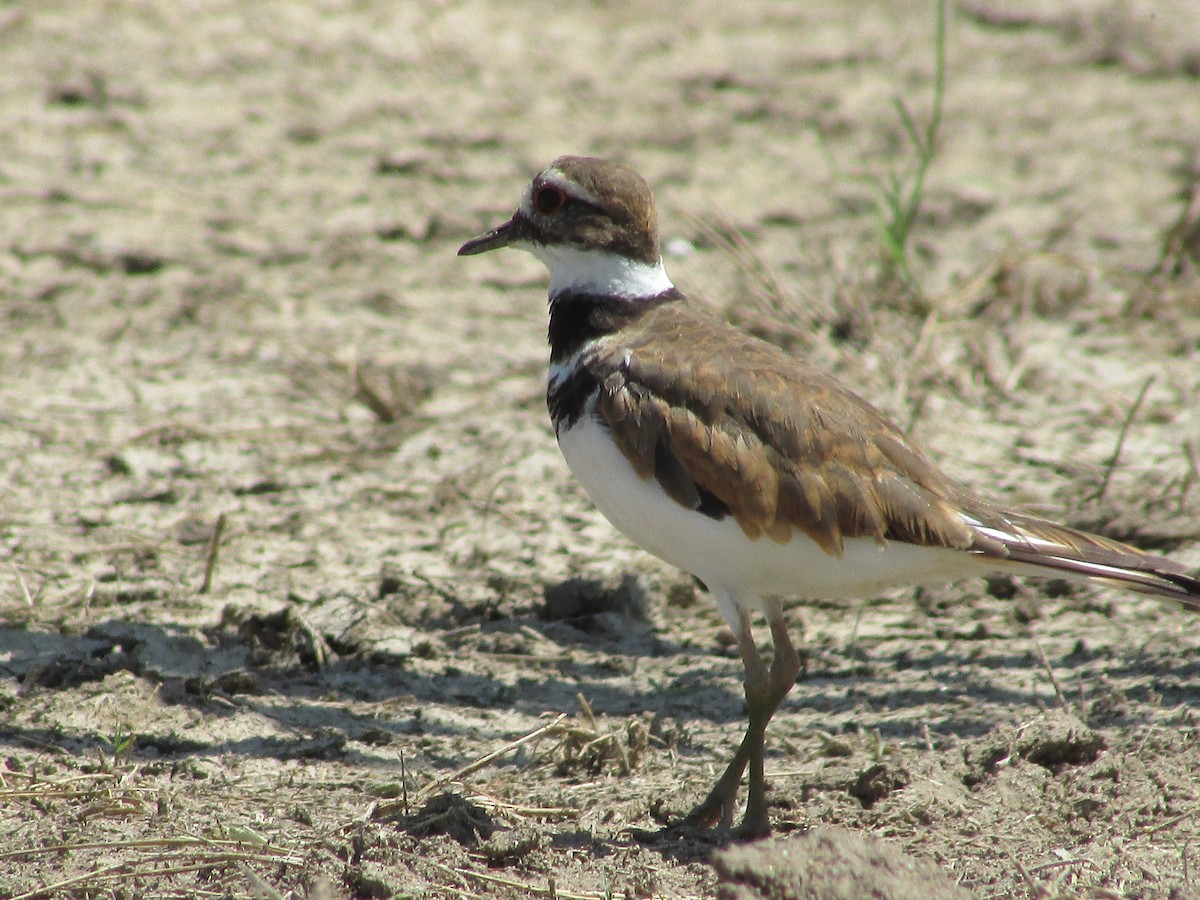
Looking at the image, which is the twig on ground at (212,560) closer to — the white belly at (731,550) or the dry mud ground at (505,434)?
the dry mud ground at (505,434)

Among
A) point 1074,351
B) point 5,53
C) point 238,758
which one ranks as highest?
point 5,53

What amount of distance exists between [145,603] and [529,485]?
164 cm

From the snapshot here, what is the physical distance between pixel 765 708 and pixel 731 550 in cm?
49

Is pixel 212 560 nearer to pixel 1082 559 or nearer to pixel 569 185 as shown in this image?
pixel 569 185

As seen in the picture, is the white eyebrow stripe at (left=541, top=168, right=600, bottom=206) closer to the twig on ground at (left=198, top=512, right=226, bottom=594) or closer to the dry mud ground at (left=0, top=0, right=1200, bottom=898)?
the dry mud ground at (left=0, top=0, right=1200, bottom=898)

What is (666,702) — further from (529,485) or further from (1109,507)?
(1109,507)

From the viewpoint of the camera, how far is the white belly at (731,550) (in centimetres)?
387

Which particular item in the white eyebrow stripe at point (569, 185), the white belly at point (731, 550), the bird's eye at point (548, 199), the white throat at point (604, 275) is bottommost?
the white belly at point (731, 550)

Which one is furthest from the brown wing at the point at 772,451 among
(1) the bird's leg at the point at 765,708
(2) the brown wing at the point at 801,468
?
(1) the bird's leg at the point at 765,708

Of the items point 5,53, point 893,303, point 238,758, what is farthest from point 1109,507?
point 5,53

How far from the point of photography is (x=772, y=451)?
153 inches

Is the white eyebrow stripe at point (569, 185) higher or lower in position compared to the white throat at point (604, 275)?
higher

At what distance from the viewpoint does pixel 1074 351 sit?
6.85 metres

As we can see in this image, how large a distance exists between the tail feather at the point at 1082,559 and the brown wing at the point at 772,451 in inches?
3.8
